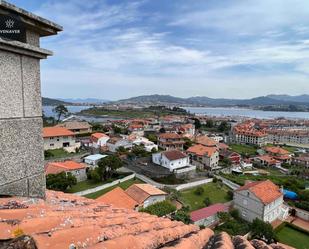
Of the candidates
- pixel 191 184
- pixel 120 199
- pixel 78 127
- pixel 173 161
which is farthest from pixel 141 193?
pixel 78 127

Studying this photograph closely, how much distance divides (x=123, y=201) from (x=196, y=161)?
22.1 meters

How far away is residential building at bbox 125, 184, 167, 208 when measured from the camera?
20203 mm

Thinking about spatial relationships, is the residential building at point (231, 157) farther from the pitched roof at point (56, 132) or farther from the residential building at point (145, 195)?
the residential building at point (145, 195)

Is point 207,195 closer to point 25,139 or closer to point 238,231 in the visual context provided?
point 238,231

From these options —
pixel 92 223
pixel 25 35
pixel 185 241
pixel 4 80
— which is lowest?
pixel 185 241

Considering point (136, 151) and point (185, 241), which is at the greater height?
point (185, 241)

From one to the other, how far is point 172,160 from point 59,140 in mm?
15518

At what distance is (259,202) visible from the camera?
21.3 meters

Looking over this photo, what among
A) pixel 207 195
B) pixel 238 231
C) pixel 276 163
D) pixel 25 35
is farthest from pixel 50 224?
pixel 276 163

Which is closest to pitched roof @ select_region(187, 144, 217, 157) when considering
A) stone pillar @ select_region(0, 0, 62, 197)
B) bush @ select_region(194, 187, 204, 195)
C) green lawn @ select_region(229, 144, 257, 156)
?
bush @ select_region(194, 187, 204, 195)

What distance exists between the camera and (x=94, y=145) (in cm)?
4312

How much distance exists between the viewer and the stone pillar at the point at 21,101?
275 cm

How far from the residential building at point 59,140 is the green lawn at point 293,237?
27041 millimetres

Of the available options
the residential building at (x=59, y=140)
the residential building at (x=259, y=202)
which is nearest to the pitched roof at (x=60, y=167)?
the residential building at (x=59, y=140)
